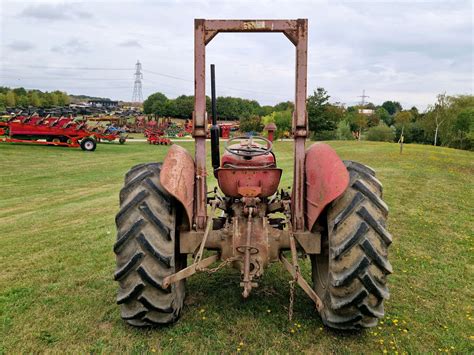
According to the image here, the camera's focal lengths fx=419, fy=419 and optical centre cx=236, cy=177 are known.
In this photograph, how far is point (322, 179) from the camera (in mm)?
3551

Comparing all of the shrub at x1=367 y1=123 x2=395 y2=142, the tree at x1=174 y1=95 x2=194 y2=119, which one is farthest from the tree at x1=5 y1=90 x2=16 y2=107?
the shrub at x1=367 y1=123 x2=395 y2=142

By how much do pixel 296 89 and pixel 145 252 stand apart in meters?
1.90

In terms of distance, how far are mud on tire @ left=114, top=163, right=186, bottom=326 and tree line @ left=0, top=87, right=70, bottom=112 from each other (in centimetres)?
5900

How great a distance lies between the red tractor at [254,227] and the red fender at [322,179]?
0.4 inches

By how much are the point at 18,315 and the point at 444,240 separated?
629cm

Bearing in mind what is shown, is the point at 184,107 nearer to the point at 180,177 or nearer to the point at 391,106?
the point at 180,177

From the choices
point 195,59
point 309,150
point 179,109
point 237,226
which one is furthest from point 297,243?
point 179,109

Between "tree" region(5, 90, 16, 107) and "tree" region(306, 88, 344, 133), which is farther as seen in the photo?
"tree" region(5, 90, 16, 107)

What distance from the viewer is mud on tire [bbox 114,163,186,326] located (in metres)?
3.35

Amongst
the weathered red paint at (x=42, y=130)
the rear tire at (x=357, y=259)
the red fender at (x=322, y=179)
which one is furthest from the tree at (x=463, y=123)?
the rear tire at (x=357, y=259)

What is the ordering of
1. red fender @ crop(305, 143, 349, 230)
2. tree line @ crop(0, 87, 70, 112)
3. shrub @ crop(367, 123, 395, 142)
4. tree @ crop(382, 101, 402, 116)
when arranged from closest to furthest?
red fender @ crop(305, 143, 349, 230) < shrub @ crop(367, 123, 395, 142) < tree line @ crop(0, 87, 70, 112) < tree @ crop(382, 101, 402, 116)

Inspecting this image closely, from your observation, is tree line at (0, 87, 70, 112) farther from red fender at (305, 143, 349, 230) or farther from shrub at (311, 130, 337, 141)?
red fender at (305, 143, 349, 230)

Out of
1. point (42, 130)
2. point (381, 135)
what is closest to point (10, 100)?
point (42, 130)

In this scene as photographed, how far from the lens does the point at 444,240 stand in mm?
6969
